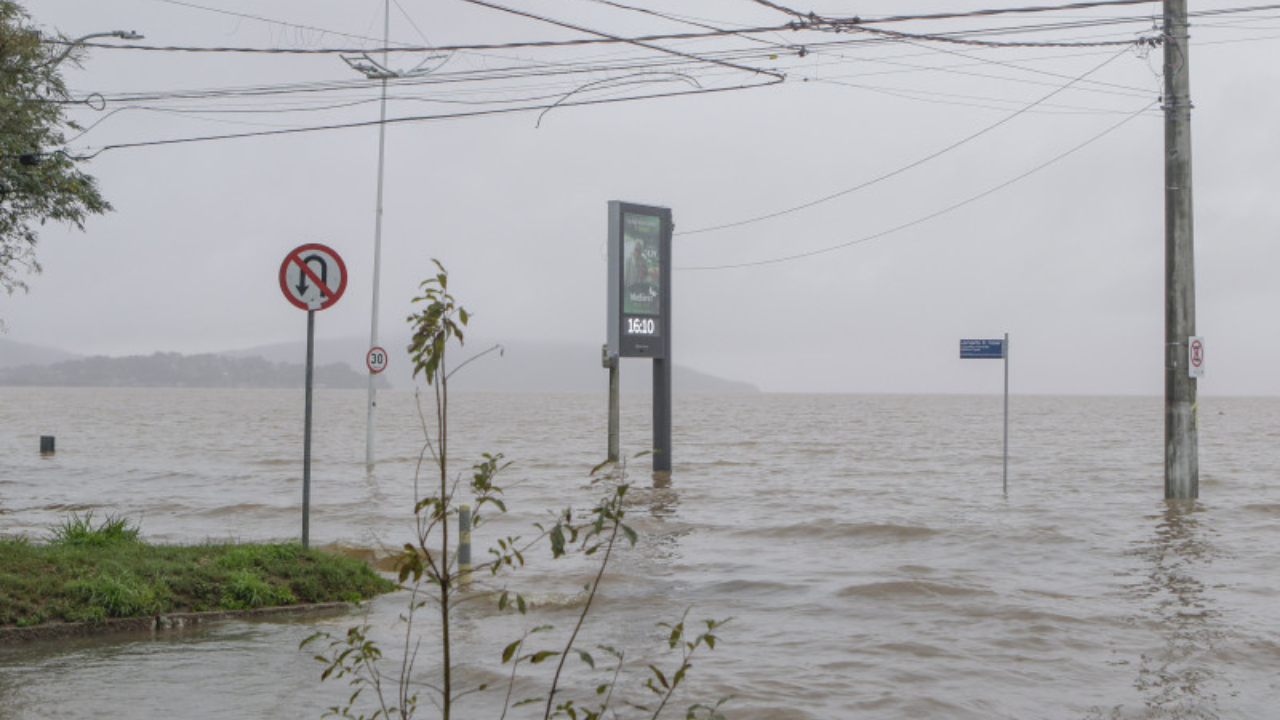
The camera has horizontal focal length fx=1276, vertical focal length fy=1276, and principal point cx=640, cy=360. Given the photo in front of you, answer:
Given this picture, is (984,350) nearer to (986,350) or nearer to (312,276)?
(986,350)

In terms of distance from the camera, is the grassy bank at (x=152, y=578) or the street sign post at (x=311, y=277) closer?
the grassy bank at (x=152, y=578)

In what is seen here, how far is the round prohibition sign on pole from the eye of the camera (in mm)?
11641

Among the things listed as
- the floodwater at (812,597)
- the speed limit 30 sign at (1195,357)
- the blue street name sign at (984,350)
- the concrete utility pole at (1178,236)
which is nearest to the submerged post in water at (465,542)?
the floodwater at (812,597)

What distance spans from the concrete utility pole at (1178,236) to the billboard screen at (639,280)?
11.8m

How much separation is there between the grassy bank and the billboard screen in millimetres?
15143

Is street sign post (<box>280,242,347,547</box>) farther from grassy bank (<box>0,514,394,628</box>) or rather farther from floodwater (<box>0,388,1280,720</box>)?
floodwater (<box>0,388,1280,720</box>)

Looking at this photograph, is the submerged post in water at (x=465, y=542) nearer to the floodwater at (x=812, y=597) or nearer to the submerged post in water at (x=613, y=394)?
the floodwater at (x=812, y=597)

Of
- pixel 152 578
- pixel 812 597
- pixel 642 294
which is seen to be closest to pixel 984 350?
pixel 642 294

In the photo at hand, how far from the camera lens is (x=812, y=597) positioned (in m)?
13.3

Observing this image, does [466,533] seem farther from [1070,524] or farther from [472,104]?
[1070,524]

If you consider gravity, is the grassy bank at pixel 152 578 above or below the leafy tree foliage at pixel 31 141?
below

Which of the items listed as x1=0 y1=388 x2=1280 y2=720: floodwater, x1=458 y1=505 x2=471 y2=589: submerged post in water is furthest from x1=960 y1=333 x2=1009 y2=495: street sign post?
x1=458 y1=505 x2=471 y2=589: submerged post in water

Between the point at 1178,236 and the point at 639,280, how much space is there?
1210 centimetres

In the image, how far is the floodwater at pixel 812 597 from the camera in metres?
8.55
